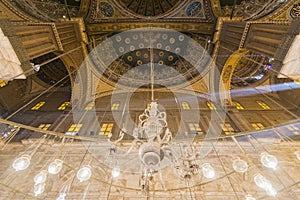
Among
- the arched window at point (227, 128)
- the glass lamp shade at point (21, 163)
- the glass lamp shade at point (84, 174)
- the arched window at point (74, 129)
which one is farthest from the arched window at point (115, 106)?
the glass lamp shade at point (21, 163)

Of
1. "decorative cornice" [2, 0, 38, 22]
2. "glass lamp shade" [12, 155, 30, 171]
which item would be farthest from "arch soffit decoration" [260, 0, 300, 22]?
"decorative cornice" [2, 0, 38, 22]

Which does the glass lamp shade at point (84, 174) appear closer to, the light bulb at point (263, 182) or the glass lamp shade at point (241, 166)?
the glass lamp shade at point (241, 166)

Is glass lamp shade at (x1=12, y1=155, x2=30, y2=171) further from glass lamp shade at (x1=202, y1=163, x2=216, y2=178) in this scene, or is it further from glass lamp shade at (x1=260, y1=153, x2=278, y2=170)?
glass lamp shade at (x1=260, y1=153, x2=278, y2=170)

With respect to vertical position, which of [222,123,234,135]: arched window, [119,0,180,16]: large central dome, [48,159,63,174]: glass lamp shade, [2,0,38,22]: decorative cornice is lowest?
[48,159,63,174]: glass lamp shade

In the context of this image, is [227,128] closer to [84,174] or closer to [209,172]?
[209,172]

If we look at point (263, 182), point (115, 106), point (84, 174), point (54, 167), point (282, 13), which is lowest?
point (263, 182)

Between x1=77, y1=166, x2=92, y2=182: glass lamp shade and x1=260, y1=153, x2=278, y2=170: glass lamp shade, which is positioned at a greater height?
x1=260, y1=153, x2=278, y2=170: glass lamp shade

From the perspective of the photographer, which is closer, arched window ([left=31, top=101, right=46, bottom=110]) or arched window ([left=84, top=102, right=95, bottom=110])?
arched window ([left=84, top=102, right=95, bottom=110])

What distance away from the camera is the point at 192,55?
30.3ft

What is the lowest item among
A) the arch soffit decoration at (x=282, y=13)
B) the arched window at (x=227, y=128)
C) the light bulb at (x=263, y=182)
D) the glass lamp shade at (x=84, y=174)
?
the light bulb at (x=263, y=182)

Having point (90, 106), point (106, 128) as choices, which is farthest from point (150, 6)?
point (106, 128)

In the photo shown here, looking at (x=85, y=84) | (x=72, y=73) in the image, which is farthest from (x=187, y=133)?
(x=72, y=73)

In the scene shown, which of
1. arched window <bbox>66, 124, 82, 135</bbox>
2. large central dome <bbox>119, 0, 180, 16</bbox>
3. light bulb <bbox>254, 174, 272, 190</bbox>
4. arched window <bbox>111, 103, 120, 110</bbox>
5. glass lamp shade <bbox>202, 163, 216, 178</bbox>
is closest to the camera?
A: light bulb <bbox>254, 174, 272, 190</bbox>

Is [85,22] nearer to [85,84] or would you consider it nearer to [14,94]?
[85,84]
